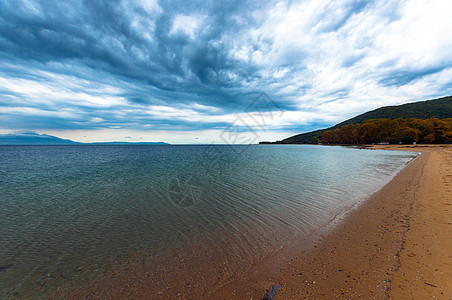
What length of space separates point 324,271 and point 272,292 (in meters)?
1.67

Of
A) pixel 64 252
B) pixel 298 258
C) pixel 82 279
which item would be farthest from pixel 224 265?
pixel 64 252

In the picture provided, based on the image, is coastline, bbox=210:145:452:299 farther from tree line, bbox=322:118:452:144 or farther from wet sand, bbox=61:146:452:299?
tree line, bbox=322:118:452:144

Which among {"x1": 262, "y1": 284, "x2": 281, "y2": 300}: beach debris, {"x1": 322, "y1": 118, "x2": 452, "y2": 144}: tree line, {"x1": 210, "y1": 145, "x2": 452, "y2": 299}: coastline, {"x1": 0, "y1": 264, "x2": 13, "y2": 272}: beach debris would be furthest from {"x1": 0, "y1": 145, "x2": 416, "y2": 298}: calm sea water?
{"x1": 322, "y1": 118, "x2": 452, "y2": 144}: tree line

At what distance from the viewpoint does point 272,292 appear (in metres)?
4.04

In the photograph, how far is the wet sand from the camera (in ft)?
12.9

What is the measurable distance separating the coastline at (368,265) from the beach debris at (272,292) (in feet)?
0.34

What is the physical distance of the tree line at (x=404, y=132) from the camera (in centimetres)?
8469

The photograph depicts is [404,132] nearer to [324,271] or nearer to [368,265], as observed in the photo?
[368,265]

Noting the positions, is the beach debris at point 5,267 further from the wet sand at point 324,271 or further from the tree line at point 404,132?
the tree line at point 404,132

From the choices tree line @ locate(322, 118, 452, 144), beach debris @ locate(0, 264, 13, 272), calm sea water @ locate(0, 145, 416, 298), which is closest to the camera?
beach debris @ locate(0, 264, 13, 272)

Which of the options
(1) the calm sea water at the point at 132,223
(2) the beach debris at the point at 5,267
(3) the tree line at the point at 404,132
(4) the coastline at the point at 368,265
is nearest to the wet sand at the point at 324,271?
(4) the coastline at the point at 368,265

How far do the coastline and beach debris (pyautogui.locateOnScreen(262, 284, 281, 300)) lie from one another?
103mm

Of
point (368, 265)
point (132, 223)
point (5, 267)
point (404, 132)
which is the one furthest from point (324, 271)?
point (404, 132)

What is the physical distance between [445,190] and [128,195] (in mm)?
21414
